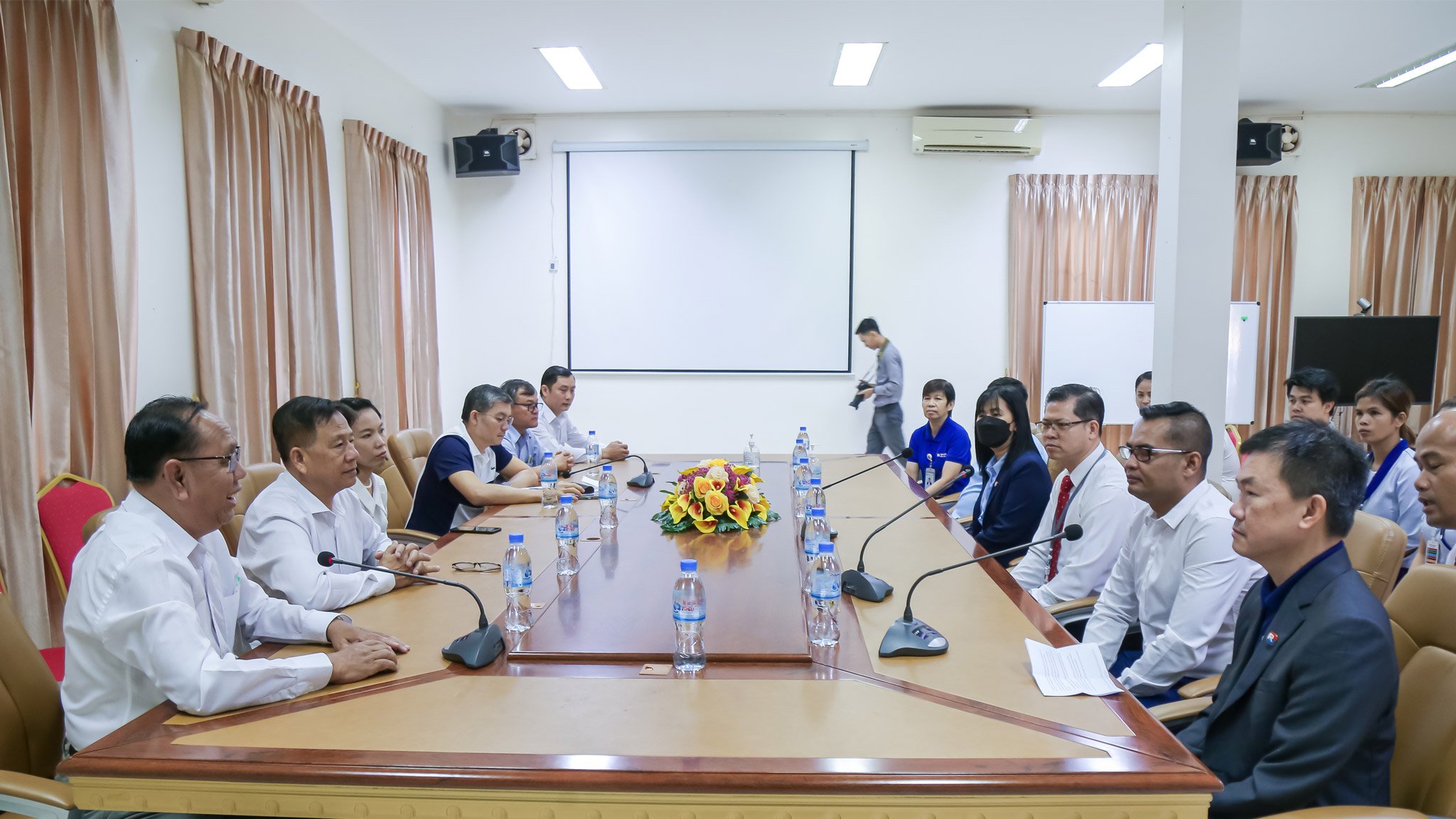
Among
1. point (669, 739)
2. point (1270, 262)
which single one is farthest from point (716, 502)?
point (1270, 262)

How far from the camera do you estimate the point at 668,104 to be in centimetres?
659

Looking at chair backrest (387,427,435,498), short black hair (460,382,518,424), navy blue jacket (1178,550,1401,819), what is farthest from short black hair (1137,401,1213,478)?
chair backrest (387,427,435,498)

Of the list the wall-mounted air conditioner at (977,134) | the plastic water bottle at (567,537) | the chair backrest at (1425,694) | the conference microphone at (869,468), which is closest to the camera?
the chair backrest at (1425,694)

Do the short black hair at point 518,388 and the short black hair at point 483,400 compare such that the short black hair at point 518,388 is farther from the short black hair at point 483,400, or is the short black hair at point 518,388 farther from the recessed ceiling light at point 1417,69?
the recessed ceiling light at point 1417,69

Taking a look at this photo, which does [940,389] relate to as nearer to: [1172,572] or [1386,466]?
[1386,466]

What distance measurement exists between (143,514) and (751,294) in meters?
5.50

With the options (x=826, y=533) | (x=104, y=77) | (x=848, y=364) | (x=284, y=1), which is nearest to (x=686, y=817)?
(x=826, y=533)

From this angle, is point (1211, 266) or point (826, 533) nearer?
point (826, 533)

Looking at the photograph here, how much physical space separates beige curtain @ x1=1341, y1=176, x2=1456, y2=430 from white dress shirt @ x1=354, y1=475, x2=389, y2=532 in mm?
7270

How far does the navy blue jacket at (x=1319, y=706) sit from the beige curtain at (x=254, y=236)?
399 cm

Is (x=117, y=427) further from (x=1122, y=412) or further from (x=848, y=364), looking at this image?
(x=1122, y=412)

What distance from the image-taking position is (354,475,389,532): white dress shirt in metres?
3.22

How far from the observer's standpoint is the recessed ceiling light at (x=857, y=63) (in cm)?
523

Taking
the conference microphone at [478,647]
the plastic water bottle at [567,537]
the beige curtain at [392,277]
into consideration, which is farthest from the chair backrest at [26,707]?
the beige curtain at [392,277]
